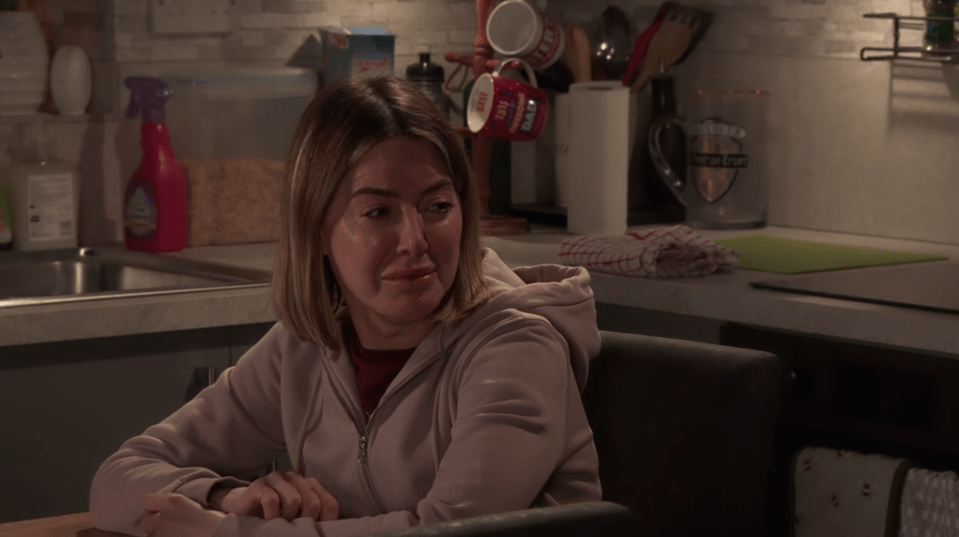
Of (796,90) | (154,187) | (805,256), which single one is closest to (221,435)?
(154,187)

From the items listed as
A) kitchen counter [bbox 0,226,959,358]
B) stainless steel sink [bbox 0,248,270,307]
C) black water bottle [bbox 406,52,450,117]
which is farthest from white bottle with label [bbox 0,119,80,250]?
black water bottle [bbox 406,52,450,117]

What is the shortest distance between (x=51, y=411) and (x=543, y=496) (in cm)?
100

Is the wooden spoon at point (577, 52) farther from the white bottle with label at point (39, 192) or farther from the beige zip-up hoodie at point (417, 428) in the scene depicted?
the beige zip-up hoodie at point (417, 428)

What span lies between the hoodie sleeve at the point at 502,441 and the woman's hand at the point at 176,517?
0.05m

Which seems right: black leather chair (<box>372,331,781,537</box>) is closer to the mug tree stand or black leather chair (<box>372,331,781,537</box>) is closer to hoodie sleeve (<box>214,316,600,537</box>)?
hoodie sleeve (<box>214,316,600,537</box>)

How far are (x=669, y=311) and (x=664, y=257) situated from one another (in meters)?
0.10

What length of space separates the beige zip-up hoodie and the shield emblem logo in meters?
1.26

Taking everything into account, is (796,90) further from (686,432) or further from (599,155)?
(686,432)

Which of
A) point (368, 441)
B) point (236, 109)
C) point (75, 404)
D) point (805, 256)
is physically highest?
point (236, 109)

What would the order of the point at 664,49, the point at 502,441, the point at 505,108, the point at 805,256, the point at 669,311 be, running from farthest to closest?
1. the point at 664,49
2. the point at 505,108
3. the point at 805,256
4. the point at 669,311
5. the point at 502,441

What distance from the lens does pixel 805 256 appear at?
233cm

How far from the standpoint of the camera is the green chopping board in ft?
7.29

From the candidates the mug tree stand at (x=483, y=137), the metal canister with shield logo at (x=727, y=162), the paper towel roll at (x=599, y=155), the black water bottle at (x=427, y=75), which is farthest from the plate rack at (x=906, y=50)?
the black water bottle at (x=427, y=75)

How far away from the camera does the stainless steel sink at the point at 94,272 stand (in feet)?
7.79
